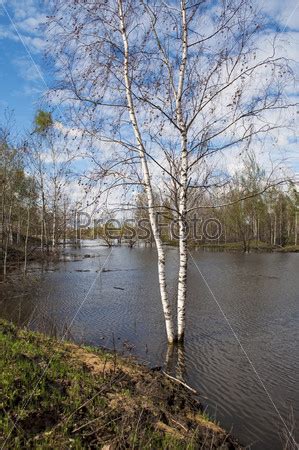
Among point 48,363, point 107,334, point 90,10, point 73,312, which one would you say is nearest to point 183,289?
point 107,334

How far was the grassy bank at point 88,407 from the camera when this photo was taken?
370cm

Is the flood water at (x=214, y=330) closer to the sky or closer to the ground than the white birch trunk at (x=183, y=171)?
closer to the ground

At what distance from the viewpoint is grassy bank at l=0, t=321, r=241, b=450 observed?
3.70 m

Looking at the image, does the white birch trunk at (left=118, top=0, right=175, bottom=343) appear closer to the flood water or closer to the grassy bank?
the flood water

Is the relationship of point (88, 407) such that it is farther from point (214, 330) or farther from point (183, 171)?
point (214, 330)

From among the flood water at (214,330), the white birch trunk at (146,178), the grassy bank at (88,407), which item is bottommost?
the flood water at (214,330)

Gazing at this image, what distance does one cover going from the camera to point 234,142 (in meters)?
8.66

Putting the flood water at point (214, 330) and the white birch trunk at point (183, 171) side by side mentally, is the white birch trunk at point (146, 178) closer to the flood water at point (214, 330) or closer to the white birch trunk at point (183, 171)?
the white birch trunk at point (183, 171)

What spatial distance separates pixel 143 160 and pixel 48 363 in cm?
537

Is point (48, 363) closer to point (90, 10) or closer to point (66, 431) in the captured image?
point (66, 431)

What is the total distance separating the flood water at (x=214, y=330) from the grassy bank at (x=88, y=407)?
75 centimetres

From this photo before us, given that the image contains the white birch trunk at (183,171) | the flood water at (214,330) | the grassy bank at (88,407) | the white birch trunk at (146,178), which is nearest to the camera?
the grassy bank at (88,407)

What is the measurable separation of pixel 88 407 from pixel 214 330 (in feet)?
22.4

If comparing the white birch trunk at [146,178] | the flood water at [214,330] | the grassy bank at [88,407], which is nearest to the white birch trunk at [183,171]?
the white birch trunk at [146,178]
